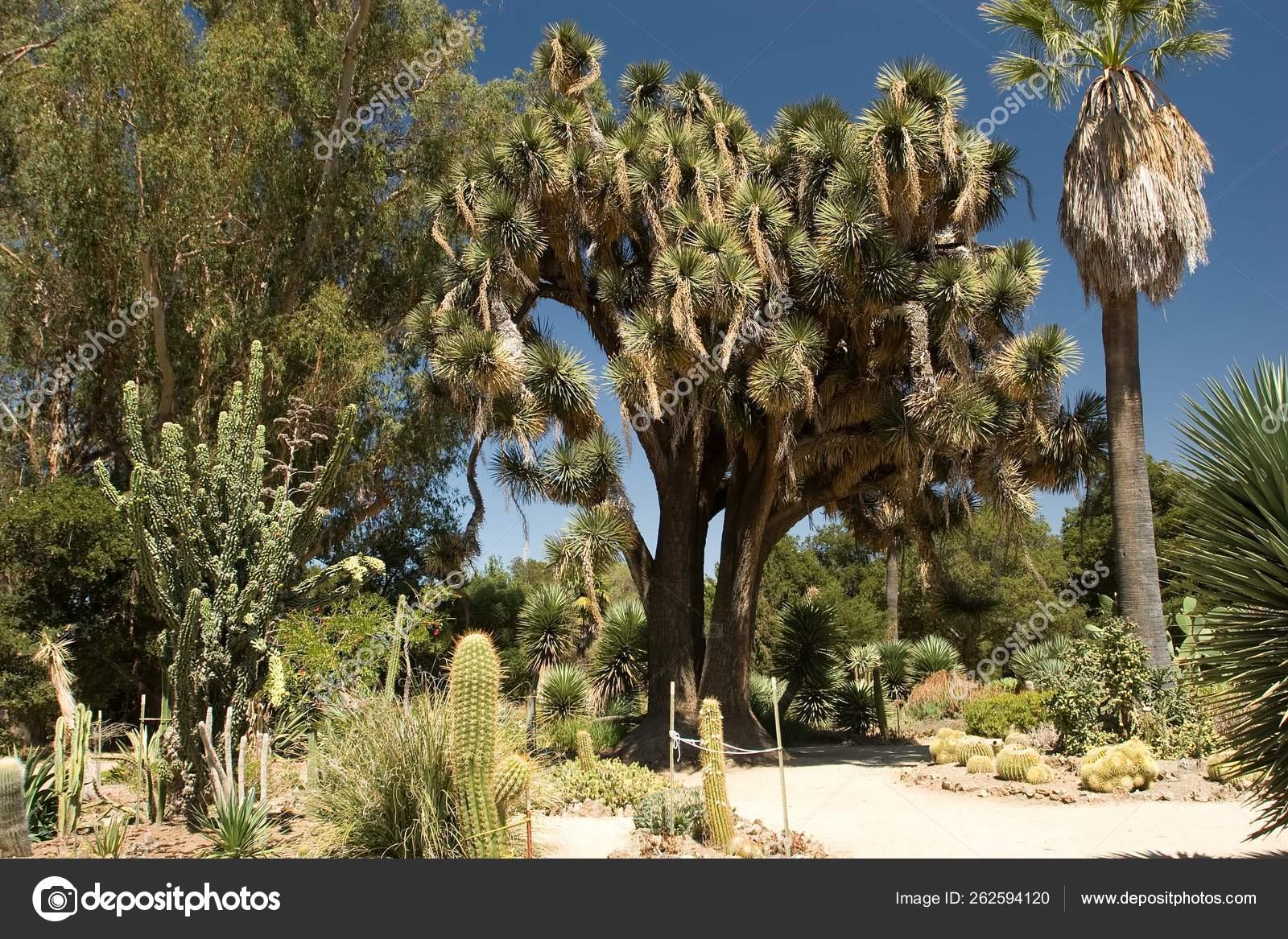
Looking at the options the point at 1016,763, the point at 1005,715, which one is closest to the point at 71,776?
the point at 1016,763

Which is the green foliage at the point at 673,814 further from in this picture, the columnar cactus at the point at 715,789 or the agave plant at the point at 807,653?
the agave plant at the point at 807,653

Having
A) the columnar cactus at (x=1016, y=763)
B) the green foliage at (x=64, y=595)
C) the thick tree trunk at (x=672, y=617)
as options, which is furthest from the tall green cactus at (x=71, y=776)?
the columnar cactus at (x=1016, y=763)

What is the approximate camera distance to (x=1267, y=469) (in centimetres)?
564

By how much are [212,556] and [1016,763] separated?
911 cm

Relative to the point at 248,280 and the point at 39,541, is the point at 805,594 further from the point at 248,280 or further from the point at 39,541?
the point at 39,541

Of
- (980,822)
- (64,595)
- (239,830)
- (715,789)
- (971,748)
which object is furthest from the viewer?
(64,595)

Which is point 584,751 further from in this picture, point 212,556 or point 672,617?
point 212,556

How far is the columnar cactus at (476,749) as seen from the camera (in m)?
6.32

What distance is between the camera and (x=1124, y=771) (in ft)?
31.7

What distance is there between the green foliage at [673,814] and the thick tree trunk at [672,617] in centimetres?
584

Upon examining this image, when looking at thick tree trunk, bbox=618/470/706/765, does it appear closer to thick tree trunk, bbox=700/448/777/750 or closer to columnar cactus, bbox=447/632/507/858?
thick tree trunk, bbox=700/448/777/750

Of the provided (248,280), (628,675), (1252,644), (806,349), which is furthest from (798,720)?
(248,280)

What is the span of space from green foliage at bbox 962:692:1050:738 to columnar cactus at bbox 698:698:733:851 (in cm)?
811
